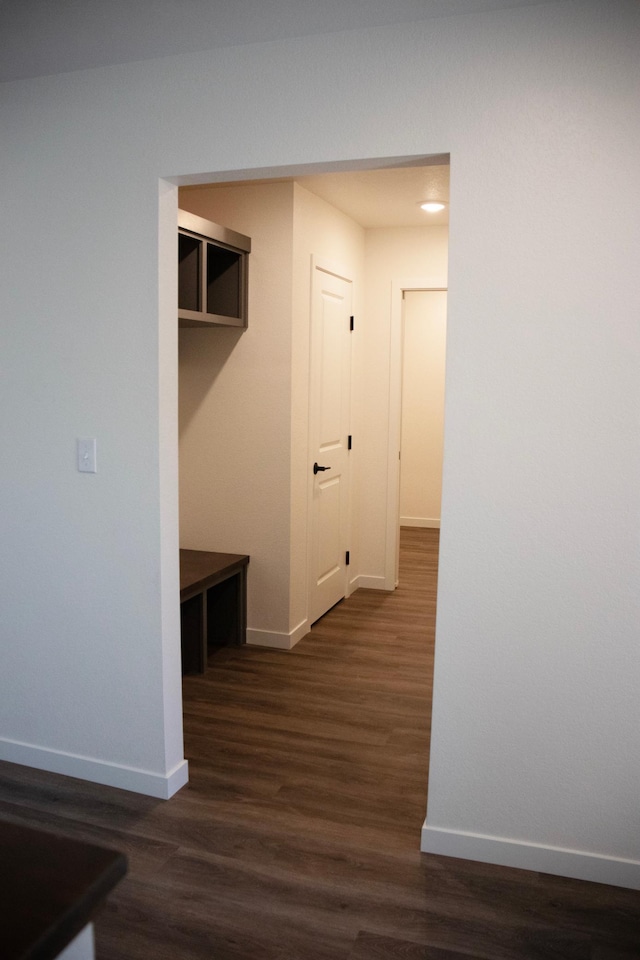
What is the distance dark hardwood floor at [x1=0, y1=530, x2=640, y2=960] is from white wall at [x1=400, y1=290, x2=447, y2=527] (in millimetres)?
4441

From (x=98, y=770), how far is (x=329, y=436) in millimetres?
2559

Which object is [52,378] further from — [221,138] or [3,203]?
[221,138]

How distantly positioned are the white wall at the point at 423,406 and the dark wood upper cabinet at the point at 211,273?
3.91 m

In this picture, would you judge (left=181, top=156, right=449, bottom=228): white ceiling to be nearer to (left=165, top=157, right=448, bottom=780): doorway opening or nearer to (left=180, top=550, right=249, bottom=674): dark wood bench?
(left=165, top=157, right=448, bottom=780): doorway opening

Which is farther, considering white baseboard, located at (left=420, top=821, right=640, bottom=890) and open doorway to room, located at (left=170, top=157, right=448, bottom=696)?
open doorway to room, located at (left=170, top=157, right=448, bottom=696)

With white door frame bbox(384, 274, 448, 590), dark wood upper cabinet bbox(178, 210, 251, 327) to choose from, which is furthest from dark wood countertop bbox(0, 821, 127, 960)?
white door frame bbox(384, 274, 448, 590)

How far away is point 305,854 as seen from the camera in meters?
2.55

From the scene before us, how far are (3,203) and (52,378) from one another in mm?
653

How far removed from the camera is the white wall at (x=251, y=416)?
426 cm

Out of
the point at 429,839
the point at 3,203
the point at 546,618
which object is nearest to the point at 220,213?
the point at 3,203

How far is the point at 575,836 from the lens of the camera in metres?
2.44

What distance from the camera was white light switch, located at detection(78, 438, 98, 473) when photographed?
287cm

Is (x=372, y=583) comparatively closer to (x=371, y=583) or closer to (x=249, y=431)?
(x=371, y=583)

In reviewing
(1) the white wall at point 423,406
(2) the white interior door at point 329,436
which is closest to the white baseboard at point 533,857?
(2) the white interior door at point 329,436
